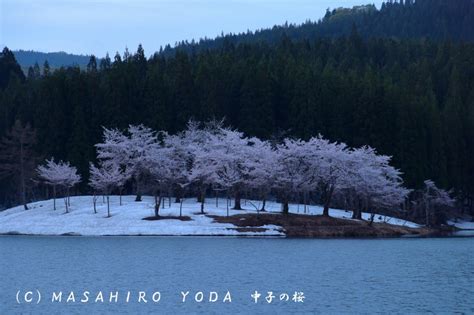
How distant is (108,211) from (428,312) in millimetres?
51436

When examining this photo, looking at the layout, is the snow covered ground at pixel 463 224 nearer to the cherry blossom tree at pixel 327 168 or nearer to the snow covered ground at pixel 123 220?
the snow covered ground at pixel 123 220

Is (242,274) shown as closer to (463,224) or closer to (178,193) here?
(178,193)

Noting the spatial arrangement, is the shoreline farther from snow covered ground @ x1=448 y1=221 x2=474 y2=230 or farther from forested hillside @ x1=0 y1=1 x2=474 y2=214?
snow covered ground @ x1=448 y1=221 x2=474 y2=230

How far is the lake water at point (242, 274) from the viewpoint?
33.2 m

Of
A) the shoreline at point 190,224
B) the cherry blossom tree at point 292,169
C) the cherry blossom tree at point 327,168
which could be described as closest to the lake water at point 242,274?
the shoreline at point 190,224

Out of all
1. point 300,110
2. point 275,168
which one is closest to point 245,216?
point 275,168

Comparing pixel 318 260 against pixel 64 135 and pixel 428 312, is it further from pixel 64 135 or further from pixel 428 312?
pixel 64 135

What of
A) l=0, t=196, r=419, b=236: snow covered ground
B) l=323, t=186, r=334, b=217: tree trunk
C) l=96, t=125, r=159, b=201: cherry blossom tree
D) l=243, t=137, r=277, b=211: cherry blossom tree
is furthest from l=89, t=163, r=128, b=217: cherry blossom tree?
l=323, t=186, r=334, b=217: tree trunk

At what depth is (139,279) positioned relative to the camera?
1630 inches

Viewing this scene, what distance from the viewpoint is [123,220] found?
7631 cm

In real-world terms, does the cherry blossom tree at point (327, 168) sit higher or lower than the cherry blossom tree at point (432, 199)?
higher

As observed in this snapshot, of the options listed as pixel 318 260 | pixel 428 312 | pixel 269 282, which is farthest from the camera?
pixel 318 260

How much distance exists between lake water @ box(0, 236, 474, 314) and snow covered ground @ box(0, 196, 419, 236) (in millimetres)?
6849

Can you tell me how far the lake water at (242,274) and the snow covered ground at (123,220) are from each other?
6.85 meters
